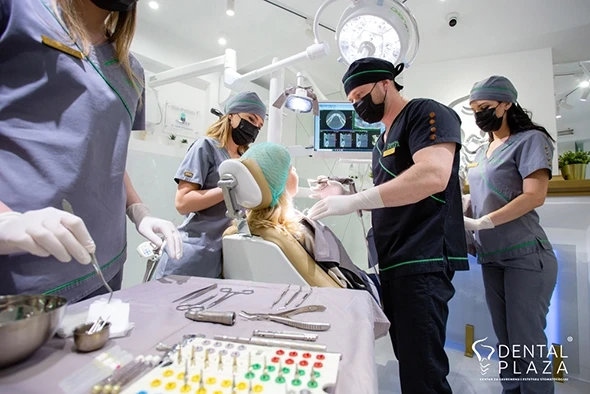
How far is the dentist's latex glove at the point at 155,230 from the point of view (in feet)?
2.89

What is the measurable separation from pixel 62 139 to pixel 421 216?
1127 millimetres

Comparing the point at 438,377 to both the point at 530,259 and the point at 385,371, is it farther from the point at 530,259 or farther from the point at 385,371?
the point at 385,371

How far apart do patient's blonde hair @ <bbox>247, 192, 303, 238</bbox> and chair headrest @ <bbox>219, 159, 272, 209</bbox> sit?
113 millimetres

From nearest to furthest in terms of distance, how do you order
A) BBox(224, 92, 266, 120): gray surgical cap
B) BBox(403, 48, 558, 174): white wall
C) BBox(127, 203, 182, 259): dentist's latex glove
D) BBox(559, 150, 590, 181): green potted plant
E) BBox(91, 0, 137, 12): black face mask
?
BBox(91, 0, 137, 12): black face mask < BBox(127, 203, 182, 259): dentist's latex glove < BBox(224, 92, 266, 120): gray surgical cap < BBox(559, 150, 590, 181): green potted plant < BBox(403, 48, 558, 174): white wall

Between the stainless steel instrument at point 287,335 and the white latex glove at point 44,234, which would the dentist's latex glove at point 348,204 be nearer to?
the stainless steel instrument at point 287,335

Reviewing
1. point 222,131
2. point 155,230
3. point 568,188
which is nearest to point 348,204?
point 155,230

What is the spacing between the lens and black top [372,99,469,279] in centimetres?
104

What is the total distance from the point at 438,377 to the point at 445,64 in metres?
3.14

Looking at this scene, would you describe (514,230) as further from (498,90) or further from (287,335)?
(287,335)

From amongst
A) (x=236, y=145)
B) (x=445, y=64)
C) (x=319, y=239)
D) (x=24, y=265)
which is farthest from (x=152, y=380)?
(x=445, y=64)

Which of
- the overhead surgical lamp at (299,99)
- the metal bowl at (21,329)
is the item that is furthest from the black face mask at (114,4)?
the overhead surgical lamp at (299,99)

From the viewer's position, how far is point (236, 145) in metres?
1.68

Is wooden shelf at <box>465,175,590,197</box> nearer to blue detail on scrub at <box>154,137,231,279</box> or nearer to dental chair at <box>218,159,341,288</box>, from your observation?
dental chair at <box>218,159,341,288</box>

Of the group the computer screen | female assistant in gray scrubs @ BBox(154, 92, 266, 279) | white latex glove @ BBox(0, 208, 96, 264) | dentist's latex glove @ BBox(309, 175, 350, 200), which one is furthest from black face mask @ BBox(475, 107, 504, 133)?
white latex glove @ BBox(0, 208, 96, 264)
